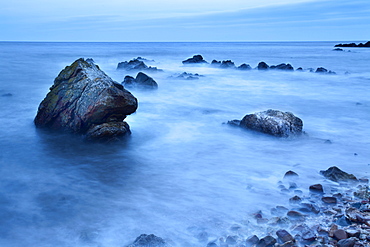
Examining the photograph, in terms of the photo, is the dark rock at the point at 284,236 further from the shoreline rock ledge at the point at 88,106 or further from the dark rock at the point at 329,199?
Answer: the shoreline rock ledge at the point at 88,106

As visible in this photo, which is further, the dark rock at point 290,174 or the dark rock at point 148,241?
the dark rock at point 290,174

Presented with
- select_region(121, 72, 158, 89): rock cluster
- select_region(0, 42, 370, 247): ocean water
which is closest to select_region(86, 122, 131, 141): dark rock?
select_region(0, 42, 370, 247): ocean water

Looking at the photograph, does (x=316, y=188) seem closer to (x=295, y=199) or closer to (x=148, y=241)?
(x=295, y=199)

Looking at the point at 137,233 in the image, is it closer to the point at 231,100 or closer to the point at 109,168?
the point at 109,168

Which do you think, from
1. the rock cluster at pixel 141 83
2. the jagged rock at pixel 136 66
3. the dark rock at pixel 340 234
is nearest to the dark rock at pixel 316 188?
the dark rock at pixel 340 234

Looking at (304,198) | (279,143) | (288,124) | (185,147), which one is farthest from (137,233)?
(288,124)

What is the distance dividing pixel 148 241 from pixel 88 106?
443 centimetres

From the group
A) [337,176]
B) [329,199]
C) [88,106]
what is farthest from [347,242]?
[88,106]

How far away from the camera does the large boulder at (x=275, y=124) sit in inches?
320

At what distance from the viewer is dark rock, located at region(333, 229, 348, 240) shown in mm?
3905

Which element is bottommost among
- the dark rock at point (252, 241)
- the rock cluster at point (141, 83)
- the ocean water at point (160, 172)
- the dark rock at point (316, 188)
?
the ocean water at point (160, 172)

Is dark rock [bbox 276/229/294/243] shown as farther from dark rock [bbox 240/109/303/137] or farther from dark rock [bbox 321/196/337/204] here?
dark rock [bbox 240/109/303/137]

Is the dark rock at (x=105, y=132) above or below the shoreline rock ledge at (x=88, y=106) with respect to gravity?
below

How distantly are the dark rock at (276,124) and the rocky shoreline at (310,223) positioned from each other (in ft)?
9.33
